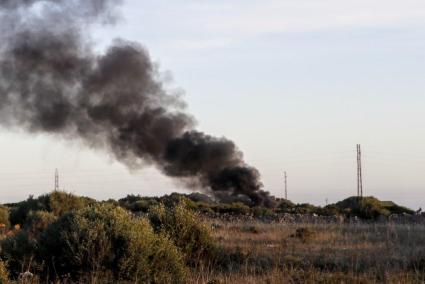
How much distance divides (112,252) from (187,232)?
3286 mm

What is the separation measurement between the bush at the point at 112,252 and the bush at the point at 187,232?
7.17 ft

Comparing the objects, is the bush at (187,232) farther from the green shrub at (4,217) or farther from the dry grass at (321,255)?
the green shrub at (4,217)

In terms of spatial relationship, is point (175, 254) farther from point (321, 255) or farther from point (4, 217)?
point (4, 217)

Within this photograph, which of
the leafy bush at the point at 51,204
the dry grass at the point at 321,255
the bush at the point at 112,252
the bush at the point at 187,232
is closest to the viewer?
the dry grass at the point at 321,255

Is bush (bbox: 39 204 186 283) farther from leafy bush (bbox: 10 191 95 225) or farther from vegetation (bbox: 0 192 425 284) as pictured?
leafy bush (bbox: 10 191 95 225)

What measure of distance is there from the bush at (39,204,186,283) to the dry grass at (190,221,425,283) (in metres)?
0.67

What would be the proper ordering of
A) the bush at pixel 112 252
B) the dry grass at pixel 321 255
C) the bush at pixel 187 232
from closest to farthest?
the dry grass at pixel 321 255 < the bush at pixel 112 252 < the bush at pixel 187 232

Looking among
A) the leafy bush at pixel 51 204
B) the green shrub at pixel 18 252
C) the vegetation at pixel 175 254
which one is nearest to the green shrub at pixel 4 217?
the leafy bush at pixel 51 204

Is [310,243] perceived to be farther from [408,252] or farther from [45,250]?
[45,250]

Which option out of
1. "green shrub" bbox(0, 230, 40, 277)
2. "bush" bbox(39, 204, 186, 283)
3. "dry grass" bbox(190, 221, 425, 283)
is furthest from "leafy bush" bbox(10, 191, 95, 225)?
"bush" bbox(39, 204, 186, 283)

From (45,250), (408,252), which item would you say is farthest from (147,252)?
(408,252)

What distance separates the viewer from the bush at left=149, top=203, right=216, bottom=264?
1573 centimetres

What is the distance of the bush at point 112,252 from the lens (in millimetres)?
12672

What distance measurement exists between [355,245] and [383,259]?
3.06 metres
